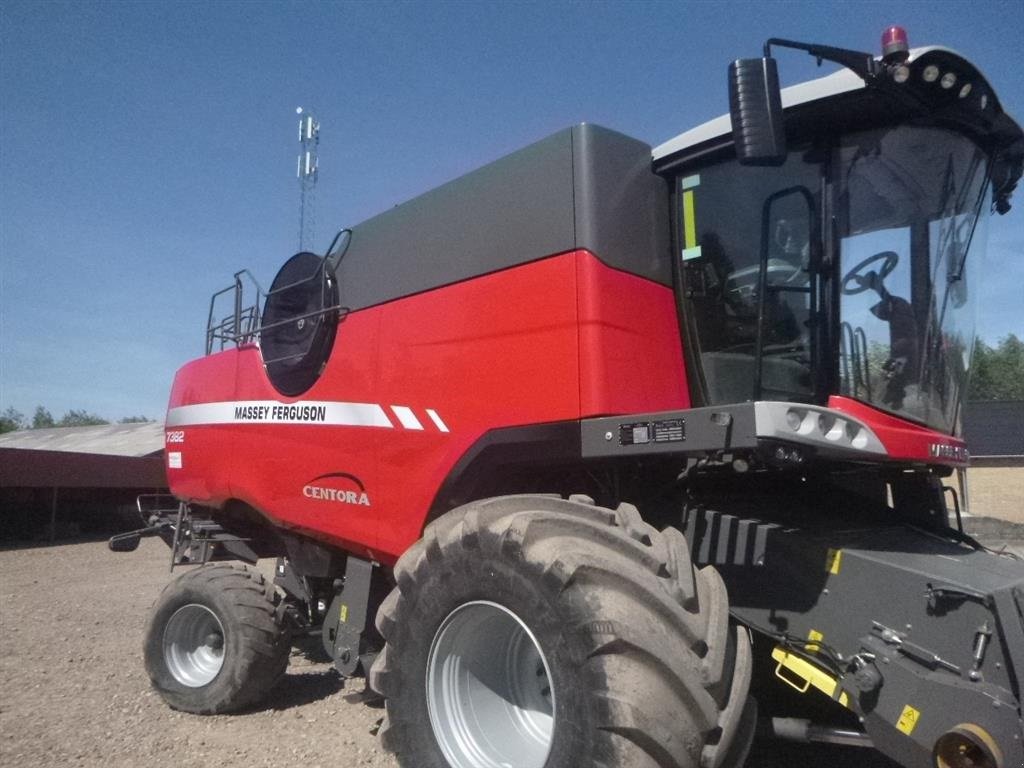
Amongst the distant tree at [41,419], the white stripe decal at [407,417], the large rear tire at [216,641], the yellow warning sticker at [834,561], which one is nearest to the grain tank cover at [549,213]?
the white stripe decal at [407,417]

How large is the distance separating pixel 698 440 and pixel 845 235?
101 centimetres

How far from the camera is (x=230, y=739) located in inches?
177

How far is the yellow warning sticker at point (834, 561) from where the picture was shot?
2809mm

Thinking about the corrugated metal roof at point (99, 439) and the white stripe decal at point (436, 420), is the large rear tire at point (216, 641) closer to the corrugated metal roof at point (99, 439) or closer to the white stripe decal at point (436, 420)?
the white stripe decal at point (436, 420)

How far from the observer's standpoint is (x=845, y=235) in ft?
9.83

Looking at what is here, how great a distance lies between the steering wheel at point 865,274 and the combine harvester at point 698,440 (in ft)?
0.04

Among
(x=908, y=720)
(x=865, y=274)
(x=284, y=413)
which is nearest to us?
(x=908, y=720)

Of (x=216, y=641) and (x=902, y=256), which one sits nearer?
(x=902, y=256)

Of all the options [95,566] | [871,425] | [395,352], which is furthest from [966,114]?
[95,566]

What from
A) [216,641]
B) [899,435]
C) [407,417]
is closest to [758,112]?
[899,435]

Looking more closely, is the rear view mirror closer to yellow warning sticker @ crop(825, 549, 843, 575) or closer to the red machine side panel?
the red machine side panel

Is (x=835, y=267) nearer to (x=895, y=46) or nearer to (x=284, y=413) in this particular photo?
(x=895, y=46)

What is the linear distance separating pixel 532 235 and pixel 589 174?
1.17ft

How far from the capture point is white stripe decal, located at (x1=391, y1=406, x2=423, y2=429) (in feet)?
12.6
